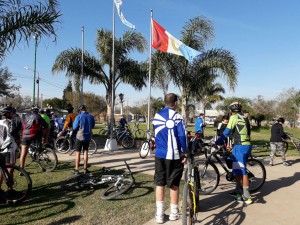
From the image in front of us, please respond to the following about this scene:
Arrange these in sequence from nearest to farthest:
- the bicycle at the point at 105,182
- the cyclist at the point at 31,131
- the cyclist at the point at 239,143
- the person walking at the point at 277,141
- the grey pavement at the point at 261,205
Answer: the grey pavement at the point at 261,205, the cyclist at the point at 239,143, the bicycle at the point at 105,182, the cyclist at the point at 31,131, the person walking at the point at 277,141

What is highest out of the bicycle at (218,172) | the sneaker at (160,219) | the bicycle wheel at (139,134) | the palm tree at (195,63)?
the palm tree at (195,63)

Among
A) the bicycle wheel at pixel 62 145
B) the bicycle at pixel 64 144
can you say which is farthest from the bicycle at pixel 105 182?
the bicycle wheel at pixel 62 145

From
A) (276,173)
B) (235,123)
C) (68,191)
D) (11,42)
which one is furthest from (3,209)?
(276,173)

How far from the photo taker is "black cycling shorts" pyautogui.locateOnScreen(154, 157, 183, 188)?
434 centimetres

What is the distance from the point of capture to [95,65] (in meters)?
16.0

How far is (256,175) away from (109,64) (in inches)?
436

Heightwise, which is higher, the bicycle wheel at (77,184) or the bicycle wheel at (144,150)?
the bicycle wheel at (144,150)

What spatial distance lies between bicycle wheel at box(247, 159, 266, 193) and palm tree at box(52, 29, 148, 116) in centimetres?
1019

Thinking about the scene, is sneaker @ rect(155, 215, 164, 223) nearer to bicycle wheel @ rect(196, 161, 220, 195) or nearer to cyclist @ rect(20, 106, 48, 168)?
bicycle wheel @ rect(196, 161, 220, 195)

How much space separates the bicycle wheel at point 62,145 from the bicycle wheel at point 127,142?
8.91 feet

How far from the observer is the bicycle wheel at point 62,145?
1162cm

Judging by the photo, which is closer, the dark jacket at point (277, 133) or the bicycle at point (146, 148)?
the dark jacket at point (277, 133)

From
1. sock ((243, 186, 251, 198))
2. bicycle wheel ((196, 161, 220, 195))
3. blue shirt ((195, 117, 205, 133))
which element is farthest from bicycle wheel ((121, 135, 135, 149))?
sock ((243, 186, 251, 198))

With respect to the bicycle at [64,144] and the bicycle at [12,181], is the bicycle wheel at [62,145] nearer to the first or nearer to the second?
the bicycle at [64,144]
